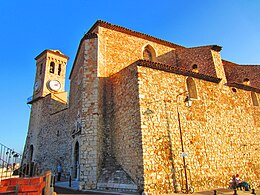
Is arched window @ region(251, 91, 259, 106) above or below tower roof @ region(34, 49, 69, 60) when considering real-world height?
below

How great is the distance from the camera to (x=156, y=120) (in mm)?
9617

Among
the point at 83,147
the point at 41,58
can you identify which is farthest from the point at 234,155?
the point at 41,58

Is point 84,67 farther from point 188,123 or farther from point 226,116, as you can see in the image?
point 226,116

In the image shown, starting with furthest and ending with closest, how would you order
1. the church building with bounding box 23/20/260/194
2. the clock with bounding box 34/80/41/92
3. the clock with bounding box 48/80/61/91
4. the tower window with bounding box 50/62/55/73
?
1. the tower window with bounding box 50/62/55/73
2. the clock with bounding box 34/80/41/92
3. the clock with bounding box 48/80/61/91
4. the church building with bounding box 23/20/260/194

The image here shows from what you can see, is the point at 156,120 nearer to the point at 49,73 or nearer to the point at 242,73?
the point at 242,73

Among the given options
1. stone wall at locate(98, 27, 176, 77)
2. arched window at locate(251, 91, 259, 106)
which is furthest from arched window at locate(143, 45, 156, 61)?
arched window at locate(251, 91, 259, 106)

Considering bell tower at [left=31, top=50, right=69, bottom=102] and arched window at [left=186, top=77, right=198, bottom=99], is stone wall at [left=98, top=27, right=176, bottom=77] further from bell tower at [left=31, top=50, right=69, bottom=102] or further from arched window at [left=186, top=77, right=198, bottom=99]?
bell tower at [left=31, top=50, right=69, bottom=102]

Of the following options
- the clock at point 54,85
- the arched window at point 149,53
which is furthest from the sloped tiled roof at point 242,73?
the clock at point 54,85

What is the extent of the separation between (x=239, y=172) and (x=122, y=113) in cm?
808

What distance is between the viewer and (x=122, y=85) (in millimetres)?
11141

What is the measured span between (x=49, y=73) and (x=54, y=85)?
1880 millimetres

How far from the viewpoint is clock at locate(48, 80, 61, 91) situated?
24553mm

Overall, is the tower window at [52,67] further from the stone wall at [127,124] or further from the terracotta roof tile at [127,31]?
the stone wall at [127,124]

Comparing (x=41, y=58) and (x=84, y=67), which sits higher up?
(x=41, y=58)
